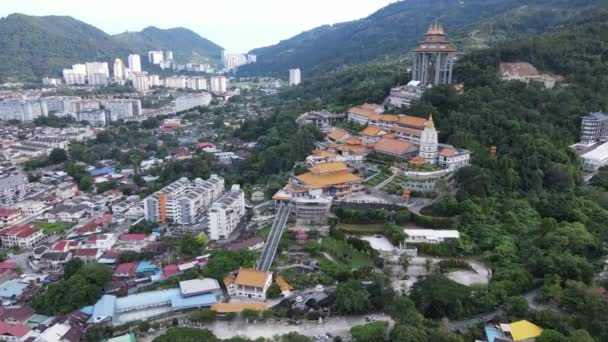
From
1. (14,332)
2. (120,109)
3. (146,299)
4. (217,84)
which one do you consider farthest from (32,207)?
(217,84)

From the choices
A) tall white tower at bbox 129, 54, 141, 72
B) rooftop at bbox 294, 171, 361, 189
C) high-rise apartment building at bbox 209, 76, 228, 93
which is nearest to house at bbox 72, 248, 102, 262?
rooftop at bbox 294, 171, 361, 189

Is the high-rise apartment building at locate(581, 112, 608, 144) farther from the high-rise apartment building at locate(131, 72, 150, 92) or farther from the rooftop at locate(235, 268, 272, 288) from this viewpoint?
the high-rise apartment building at locate(131, 72, 150, 92)

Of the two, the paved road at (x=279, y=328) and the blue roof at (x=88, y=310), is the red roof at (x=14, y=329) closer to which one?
the blue roof at (x=88, y=310)

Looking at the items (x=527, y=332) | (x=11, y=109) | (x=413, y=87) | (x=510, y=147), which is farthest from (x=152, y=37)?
(x=527, y=332)

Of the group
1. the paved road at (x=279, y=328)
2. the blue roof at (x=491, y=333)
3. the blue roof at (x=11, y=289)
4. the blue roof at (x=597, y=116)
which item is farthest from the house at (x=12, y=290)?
the blue roof at (x=597, y=116)

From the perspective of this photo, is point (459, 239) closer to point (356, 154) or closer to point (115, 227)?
point (356, 154)
